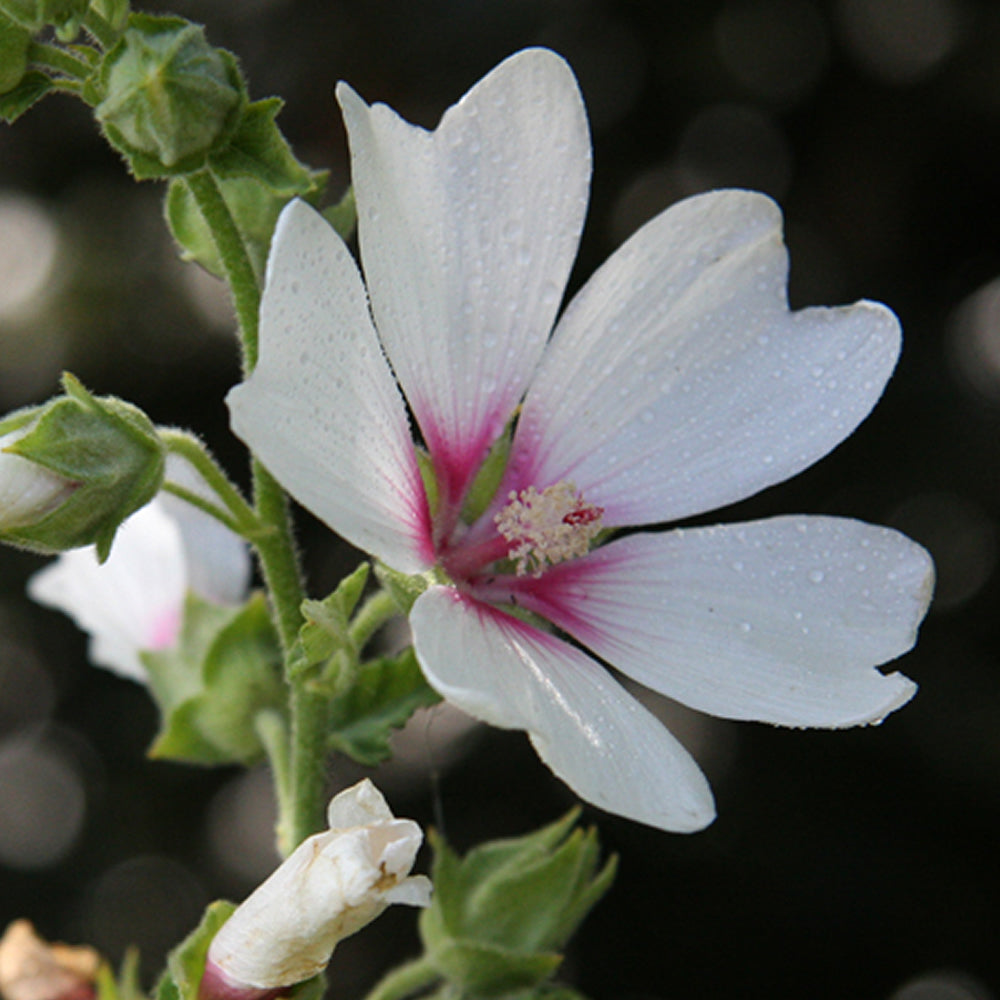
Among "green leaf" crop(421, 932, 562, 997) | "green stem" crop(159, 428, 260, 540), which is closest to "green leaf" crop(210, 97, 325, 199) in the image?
"green stem" crop(159, 428, 260, 540)

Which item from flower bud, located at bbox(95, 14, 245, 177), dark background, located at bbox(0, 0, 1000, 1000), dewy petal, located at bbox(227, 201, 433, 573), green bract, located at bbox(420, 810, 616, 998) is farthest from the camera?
dark background, located at bbox(0, 0, 1000, 1000)

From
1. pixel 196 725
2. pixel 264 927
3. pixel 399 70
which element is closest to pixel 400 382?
pixel 264 927

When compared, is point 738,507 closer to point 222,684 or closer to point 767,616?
point 222,684

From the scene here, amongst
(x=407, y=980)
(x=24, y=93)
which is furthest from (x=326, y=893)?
(x=24, y=93)

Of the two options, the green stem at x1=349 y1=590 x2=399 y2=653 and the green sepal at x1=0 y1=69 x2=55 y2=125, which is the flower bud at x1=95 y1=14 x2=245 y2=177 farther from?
the green stem at x1=349 y1=590 x2=399 y2=653

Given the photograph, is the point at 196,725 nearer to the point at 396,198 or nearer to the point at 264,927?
the point at 264,927
